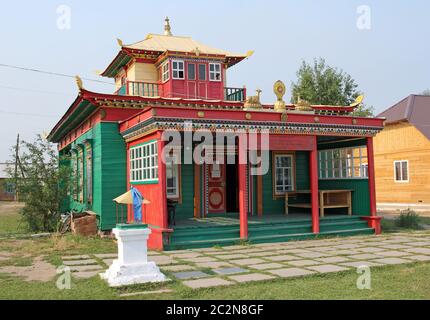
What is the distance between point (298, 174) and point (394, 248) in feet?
18.7

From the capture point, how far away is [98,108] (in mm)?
12477

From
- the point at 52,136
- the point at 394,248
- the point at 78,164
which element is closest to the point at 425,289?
the point at 394,248

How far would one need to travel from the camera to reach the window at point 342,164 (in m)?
13.9

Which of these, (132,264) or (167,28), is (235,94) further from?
(132,264)

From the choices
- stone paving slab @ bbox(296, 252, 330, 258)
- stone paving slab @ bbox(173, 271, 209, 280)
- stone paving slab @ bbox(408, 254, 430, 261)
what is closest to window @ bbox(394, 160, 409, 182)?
stone paving slab @ bbox(408, 254, 430, 261)

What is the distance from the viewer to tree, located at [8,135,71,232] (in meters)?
13.8

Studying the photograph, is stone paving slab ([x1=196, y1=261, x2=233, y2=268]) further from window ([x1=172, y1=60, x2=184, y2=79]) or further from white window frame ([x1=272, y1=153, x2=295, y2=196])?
window ([x1=172, y1=60, x2=184, y2=79])

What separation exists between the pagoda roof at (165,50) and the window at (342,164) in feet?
15.9

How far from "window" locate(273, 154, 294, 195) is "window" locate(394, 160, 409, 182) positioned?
12.0 metres

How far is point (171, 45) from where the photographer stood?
647 inches

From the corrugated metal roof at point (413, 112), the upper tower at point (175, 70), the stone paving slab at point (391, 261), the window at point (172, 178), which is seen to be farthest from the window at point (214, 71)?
the corrugated metal roof at point (413, 112)

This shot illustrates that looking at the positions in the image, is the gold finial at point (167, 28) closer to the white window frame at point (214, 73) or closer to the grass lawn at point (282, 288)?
the white window frame at point (214, 73)

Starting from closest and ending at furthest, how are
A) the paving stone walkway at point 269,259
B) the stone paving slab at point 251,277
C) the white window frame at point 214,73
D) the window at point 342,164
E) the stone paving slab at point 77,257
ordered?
the stone paving slab at point 251,277 → the paving stone walkway at point 269,259 → the stone paving slab at point 77,257 → the window at point 342,164 → the white window frame at point 214,73

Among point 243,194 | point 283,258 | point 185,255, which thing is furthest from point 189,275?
point 243,194
